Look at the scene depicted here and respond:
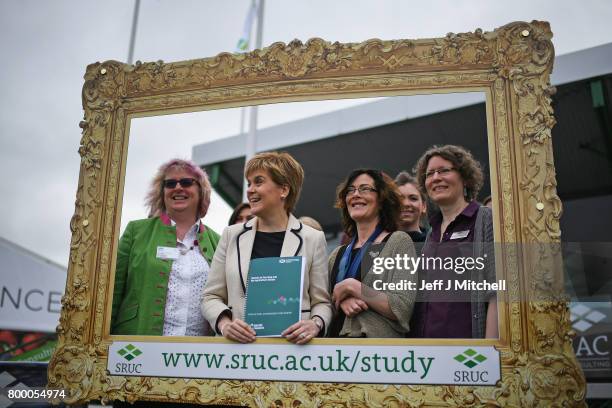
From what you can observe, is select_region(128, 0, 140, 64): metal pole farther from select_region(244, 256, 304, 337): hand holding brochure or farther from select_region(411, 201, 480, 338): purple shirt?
select_region(411, 201, 480, 338): purple shirt

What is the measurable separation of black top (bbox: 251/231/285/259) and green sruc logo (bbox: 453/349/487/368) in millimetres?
1088

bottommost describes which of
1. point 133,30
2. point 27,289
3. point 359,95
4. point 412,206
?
point 412,206

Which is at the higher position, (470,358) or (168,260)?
(168,260)

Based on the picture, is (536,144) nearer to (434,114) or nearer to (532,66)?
(532,66)

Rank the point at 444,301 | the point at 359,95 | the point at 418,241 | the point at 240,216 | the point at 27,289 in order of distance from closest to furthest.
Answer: the point at 444,301
the point at 359,95
the point at 418,241
the point at 240,216
the point at 27,289

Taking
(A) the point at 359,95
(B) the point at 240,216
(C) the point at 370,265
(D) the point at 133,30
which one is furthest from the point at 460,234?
(D) the point at 133,30

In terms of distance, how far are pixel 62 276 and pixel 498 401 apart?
9.02m

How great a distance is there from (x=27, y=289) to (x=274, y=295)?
759 centimetres

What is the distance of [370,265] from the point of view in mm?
2900

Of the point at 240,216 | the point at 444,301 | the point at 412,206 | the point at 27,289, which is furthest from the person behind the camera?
the point at 27,289

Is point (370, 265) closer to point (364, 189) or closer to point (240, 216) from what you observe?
point (364, 189)

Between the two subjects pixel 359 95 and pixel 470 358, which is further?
pixel 359 95

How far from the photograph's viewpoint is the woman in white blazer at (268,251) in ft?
9.39

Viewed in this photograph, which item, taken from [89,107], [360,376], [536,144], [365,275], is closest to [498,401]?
[360,376]
